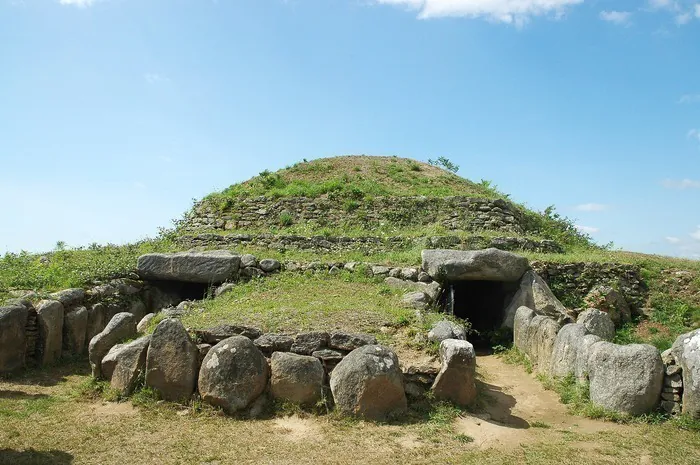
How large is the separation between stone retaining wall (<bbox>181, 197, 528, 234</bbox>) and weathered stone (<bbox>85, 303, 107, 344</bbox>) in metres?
7.87

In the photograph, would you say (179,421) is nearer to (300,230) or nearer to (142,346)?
(142,346)

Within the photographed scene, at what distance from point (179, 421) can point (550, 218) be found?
1846 centimetres

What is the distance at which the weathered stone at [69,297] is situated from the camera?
35.8ft

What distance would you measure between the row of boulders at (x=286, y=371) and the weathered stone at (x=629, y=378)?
1.82 meters

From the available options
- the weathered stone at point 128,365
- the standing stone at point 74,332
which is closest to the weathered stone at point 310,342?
the weathered stone at point 128,365

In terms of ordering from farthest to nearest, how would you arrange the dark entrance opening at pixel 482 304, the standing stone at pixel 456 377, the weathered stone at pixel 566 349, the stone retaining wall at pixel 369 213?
1. the stone retaining wall at pixel 369 213
2. the dark entrance opening at pixel 482 304
3. the weathered stone at pixel 566 349
4. the standing stone at pixel 456 377

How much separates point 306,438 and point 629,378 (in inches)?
174

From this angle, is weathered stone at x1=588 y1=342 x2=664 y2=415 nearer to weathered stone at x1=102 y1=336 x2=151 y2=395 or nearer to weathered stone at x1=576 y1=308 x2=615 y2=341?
weathered stone at x1=576 y1=308 x2=615 y2=341

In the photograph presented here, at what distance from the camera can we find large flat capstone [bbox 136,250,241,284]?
13.7 m


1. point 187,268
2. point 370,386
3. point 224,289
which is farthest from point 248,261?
point 370,386

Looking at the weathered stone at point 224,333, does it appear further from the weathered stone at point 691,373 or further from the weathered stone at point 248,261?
the weathered stone at point 691,373

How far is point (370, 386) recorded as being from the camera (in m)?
7.43

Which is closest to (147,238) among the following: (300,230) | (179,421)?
(300,230)

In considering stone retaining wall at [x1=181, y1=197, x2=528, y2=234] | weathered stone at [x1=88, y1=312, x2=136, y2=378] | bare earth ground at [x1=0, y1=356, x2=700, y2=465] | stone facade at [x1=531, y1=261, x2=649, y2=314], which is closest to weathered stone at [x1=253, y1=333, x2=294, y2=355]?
bare earth ground at [x1=0, y1=356, x2=700, y2=465]
